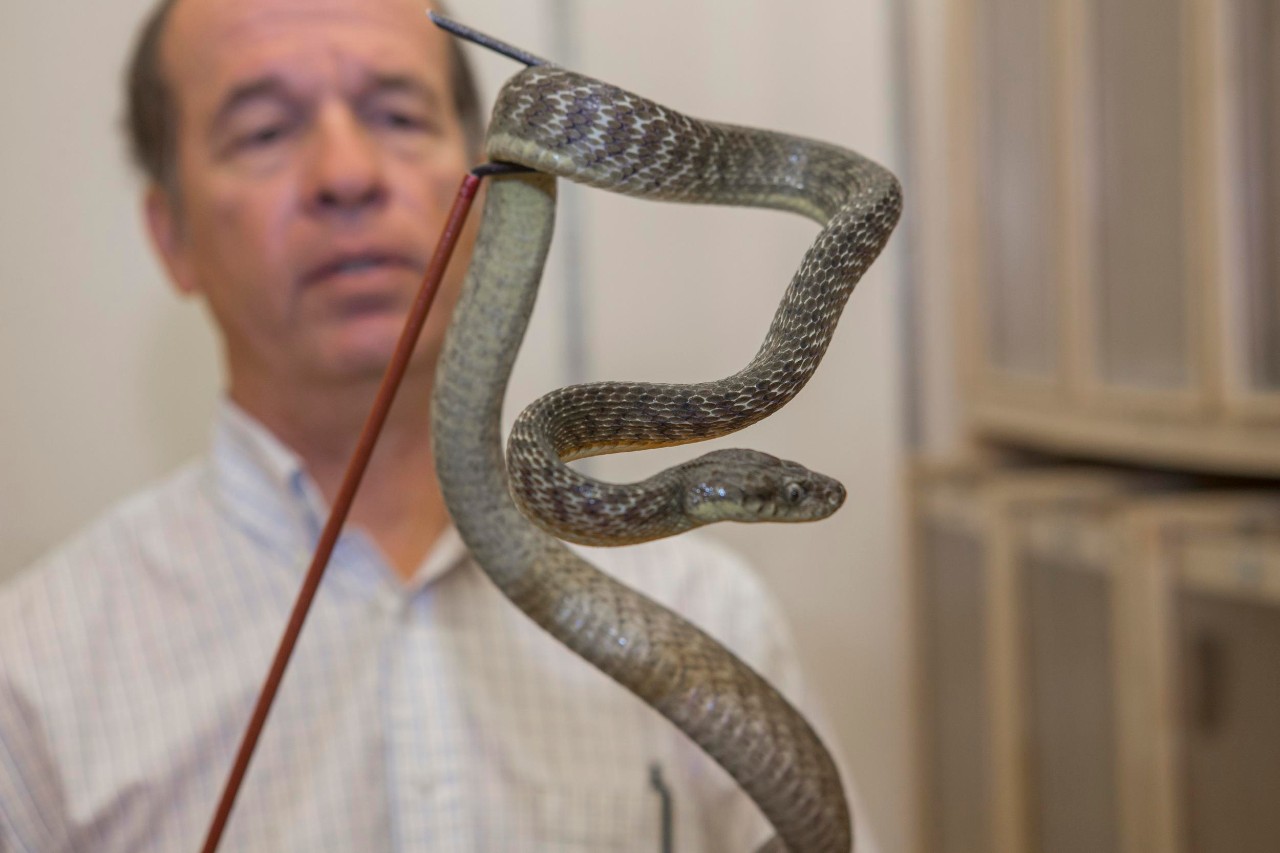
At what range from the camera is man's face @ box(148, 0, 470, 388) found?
0.98m

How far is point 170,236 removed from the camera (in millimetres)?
1246

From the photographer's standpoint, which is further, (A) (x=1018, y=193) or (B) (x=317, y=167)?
(A) (x=1018, y=193)

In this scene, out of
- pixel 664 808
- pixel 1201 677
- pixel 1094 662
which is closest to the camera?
pixel 664 808

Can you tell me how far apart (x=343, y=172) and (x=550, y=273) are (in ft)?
2.61

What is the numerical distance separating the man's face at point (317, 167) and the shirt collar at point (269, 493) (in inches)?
3.9

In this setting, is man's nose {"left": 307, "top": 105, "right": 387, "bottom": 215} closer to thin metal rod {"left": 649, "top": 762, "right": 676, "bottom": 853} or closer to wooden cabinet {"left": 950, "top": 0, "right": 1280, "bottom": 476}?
thin metal rod {"left": 649, "top": 762, "right": 676, "bottom": 853}

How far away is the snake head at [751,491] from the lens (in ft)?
1.74

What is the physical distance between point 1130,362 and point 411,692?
107 cm

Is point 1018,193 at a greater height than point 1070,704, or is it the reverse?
point 1018,193

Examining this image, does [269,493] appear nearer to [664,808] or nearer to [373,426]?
[664,808]

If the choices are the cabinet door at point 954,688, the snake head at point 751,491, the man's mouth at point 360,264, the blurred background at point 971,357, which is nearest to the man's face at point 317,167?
the man's mouth at point 360,264

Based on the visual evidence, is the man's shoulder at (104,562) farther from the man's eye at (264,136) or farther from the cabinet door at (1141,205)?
the cabinet door at (1141,205)

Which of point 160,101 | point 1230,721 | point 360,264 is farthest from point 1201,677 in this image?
point 160,101

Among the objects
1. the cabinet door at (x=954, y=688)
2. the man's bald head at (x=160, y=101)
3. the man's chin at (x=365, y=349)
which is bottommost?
the cabinet door at (x=954, y=688)
